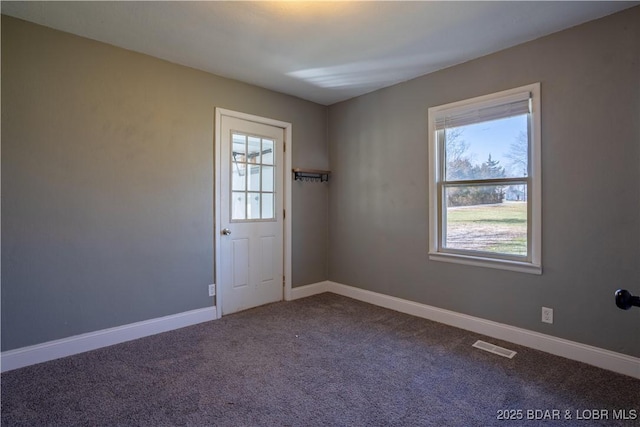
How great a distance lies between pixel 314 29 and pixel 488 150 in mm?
1801

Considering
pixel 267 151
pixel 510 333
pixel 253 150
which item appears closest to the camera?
pixel 510 333

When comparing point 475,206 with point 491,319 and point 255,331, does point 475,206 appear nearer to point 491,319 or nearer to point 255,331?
point 491,319

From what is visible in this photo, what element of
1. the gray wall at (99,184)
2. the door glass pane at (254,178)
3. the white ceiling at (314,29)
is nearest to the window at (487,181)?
the white ceiling at (314,29)

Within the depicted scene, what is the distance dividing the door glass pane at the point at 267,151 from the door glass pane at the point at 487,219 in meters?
1.97

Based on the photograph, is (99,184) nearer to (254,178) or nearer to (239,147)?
(239,147)

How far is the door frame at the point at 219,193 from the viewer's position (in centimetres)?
334

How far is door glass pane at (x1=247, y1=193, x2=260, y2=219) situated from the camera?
12.0 feet

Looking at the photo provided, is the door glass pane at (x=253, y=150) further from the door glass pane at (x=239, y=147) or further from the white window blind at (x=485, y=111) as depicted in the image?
the white window blind at (x=485, y=111)

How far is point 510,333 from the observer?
273 cm

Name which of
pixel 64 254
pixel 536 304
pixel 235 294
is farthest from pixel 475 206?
pixel 64 254

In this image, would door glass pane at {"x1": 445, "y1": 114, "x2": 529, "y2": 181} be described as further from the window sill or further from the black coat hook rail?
the black coat hook rail

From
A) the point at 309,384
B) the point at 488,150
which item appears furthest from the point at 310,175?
the point at 309,384

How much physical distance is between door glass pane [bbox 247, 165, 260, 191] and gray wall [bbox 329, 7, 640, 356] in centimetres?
163

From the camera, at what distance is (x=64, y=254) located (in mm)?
2514
